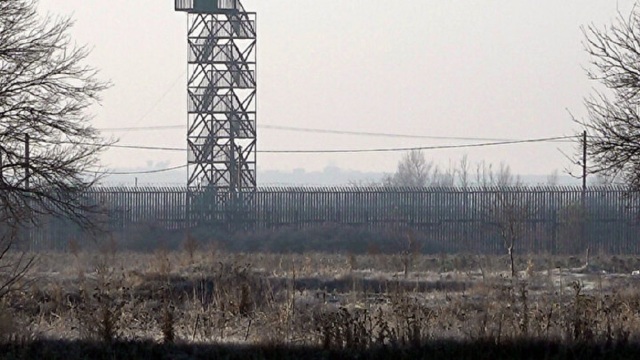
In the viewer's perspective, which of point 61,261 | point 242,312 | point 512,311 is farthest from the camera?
point 61,261

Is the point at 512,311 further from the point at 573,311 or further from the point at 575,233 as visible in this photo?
the point at 575,233

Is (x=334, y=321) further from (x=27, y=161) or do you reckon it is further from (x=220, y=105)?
(x=220, y=105)

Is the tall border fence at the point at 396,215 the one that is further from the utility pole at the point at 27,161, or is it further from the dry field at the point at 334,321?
the utility pole at the point at 27,161

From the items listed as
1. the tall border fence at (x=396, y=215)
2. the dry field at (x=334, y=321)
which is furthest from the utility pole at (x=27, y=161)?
the tall border fence at (x=396, y=215)

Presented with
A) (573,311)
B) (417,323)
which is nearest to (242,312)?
(417,323)

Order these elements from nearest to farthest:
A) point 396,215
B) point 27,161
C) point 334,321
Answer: point 334,321 < point 27,161 < point 396,215

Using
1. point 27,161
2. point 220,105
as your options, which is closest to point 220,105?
point 220,105

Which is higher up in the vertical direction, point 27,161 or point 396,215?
point 27,161

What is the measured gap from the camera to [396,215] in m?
45.8

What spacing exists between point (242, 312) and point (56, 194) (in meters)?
6.00

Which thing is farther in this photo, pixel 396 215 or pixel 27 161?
pixel 396 215

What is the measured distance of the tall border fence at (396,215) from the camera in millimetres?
43844

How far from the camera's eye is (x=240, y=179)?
46.2 meters

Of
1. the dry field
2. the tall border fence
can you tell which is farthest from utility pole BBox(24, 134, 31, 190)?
the tall border fence
